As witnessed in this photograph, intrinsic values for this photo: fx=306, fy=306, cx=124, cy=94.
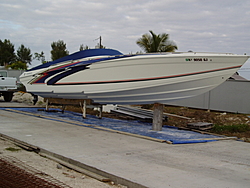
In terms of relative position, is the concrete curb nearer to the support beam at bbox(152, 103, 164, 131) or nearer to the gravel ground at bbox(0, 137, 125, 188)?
the gravel ground at bbox(0, 137, 125, 188)

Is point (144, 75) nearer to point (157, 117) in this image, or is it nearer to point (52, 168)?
point (157, 117)

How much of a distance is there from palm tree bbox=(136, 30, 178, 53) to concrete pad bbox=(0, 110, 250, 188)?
549 inches

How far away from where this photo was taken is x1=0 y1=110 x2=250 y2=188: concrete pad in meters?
4.51

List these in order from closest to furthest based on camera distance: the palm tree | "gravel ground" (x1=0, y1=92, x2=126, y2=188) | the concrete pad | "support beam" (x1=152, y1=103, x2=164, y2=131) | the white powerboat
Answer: "gravel ground" (x1=0, y1=92, x2=126, y2=188), the concrete pad, the white powerboat, "support beam" (x1=152, y1=103, x2=164, y2=131), the palm tree

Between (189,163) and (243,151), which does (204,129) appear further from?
(189,163)

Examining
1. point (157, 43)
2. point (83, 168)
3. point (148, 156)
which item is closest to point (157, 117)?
point (148, 156)

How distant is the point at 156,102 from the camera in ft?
29.4

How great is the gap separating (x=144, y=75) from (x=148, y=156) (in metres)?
3.13

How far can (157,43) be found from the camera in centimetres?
2162

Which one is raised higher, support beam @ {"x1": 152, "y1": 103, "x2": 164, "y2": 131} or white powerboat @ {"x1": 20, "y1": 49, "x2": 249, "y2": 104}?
white powerboat @ {"x1": 20, "y1": 49, "x2": 249, "y2": 104}

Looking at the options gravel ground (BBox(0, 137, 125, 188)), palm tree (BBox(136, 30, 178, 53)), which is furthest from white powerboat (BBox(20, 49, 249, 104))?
palm tree (BBox(136, 30, 178, 53))

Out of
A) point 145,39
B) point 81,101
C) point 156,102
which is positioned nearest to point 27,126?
point 81,101

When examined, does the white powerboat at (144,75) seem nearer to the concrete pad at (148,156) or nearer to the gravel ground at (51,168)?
the concrete pad at (148,156)

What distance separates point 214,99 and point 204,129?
708cm
